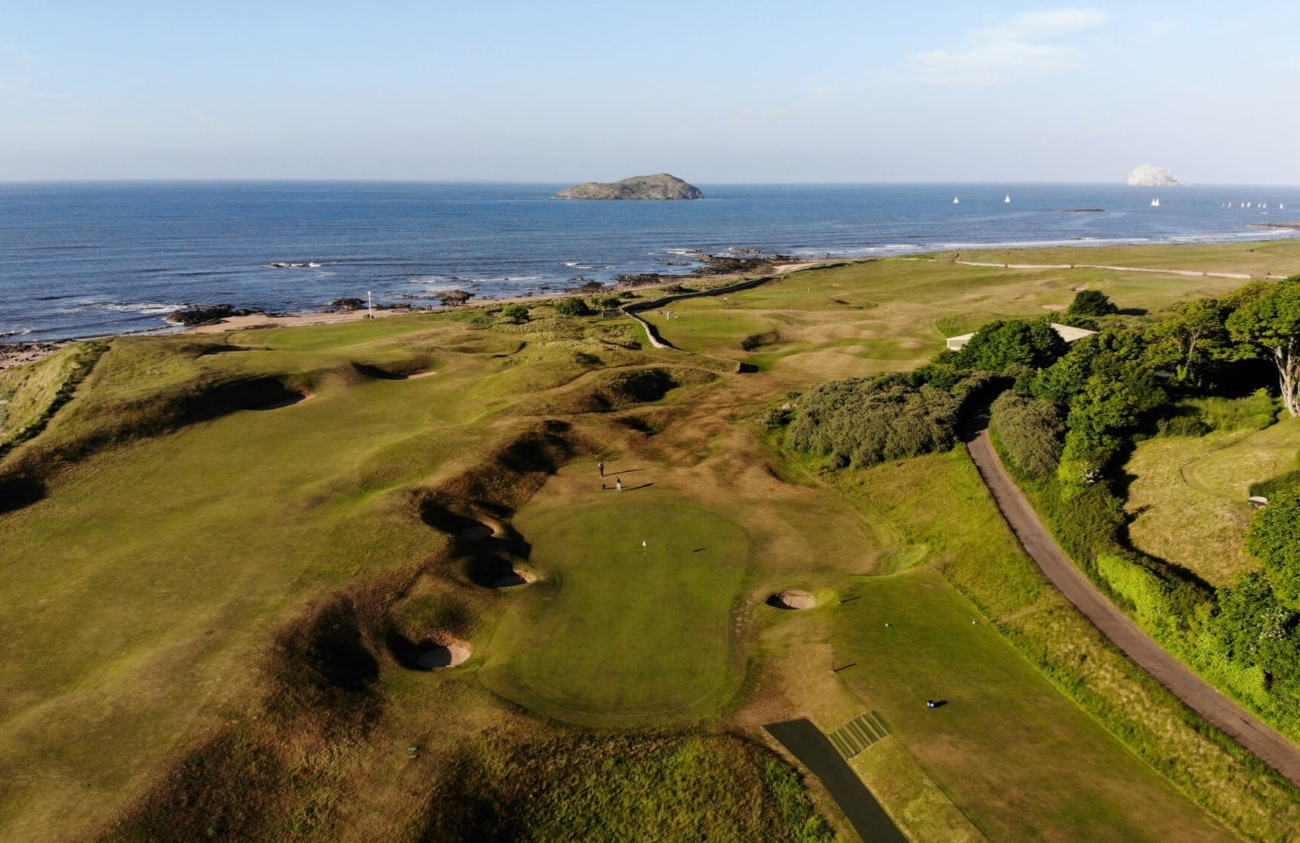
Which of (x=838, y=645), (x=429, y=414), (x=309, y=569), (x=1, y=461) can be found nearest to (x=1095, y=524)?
(x=838, y=645)

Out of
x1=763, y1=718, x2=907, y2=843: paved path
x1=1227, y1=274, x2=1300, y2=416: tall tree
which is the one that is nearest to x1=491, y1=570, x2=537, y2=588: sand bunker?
x1=763, y1=718, x2=907, y2=843: paved path

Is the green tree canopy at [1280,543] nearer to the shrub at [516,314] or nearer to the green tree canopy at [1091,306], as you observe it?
the green tree canopy at [1091,306]

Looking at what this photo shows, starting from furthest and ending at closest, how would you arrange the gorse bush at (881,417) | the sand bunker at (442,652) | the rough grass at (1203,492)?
1. the gorse bush at (881,417)
2. the rough grass at (1203,492)
3. the sand bunker at (442,652)

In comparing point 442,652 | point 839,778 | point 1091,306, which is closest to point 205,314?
point 442,652

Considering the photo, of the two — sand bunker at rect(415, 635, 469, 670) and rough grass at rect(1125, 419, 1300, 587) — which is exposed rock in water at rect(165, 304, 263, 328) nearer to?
sand bunker at rect(415, 635, 469, 670)

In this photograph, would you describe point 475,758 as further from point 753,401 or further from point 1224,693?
point 753,401

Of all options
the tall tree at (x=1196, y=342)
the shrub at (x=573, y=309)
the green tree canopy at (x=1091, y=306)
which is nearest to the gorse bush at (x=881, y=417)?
the tall tree at (x=1196, y=342)
